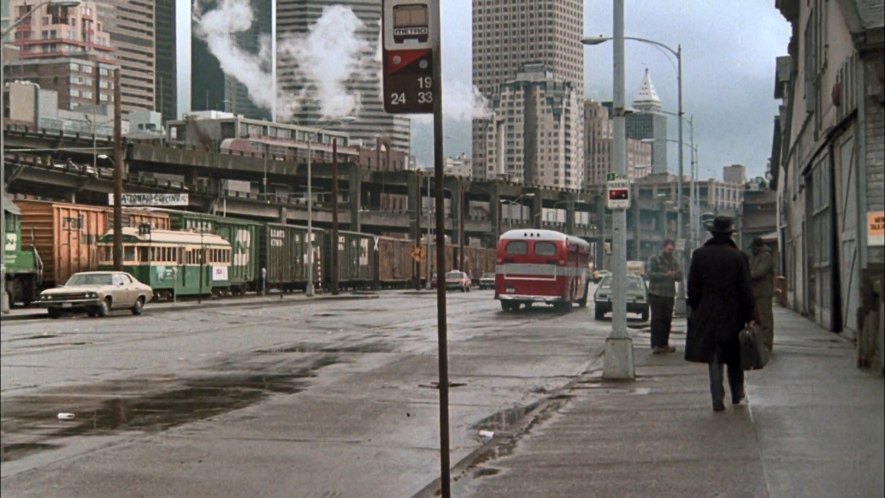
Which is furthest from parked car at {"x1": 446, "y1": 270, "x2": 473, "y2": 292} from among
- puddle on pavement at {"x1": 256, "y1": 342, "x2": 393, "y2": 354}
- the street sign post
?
the street sign post

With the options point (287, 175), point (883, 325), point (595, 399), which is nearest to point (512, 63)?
point (595, 399)

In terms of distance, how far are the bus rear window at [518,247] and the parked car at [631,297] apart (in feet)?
16.0

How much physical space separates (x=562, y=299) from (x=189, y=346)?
888 inches

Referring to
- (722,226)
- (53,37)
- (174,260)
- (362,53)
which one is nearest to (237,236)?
(174,260)

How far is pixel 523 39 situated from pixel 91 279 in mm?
22638

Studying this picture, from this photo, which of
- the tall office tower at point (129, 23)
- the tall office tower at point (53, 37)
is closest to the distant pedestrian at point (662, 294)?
the tall office tower at point (53, 37)

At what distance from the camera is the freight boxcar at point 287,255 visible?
5950cm

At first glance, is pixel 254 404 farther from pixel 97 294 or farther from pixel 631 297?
pixel 631 297

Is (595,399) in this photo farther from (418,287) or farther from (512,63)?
(418,287)

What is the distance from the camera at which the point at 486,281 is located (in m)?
77.9

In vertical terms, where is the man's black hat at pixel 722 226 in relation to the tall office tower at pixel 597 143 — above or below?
below

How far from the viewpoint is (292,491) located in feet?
26.1

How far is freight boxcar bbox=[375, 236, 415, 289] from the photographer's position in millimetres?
77938

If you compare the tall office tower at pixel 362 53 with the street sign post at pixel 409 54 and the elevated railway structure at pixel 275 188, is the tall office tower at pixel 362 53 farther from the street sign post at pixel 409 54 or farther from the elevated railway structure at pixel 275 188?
the elevated railway structure at pixel 275 188
